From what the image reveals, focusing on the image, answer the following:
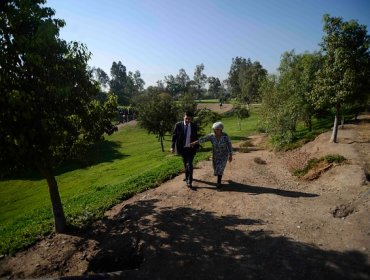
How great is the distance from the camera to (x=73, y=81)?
7328 mm

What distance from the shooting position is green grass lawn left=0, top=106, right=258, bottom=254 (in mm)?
9570

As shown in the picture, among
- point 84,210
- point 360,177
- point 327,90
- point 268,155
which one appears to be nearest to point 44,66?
point 84,210

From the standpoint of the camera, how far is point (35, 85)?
22.0 ft

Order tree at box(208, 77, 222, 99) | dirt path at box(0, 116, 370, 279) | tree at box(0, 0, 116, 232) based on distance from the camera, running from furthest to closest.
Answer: tree at box(208, 77, 222, 99), tree at box(0, 0, 116, 232), dirt path at box(0, 116, 370, 279)

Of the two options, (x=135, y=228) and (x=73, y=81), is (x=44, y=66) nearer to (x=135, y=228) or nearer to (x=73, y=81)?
(x=73, y=81)

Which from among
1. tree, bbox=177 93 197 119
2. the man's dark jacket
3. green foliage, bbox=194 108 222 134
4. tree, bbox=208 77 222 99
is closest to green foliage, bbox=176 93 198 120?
tree, bbox=177 93 197 119

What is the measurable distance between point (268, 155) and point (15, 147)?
1360 centimetres

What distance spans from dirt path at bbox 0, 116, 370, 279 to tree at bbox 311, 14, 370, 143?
755 cm

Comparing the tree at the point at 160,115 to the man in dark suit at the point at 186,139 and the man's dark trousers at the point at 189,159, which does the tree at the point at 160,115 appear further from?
the man in dark suit at the point at 186,139

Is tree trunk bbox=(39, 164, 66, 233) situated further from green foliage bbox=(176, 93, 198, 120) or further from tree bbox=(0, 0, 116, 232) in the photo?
green foliage bbox=(176, 93, 198, 120)

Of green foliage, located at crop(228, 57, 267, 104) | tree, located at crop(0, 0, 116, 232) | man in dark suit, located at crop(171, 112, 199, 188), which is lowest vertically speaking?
man in dark suit, located at crop(171, 112, 199, 188)

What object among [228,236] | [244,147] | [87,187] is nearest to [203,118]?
[244,147]

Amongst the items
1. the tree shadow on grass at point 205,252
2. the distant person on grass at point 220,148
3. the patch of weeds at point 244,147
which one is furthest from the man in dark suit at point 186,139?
the patch of weeds at point 244,147

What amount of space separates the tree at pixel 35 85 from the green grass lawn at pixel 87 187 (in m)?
2.27
